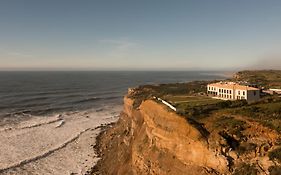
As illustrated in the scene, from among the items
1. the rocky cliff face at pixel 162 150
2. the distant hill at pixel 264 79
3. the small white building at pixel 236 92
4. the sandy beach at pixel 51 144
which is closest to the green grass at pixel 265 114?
the rocky cliff face at pixel 162 150

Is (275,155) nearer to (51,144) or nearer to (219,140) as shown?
(219,140)

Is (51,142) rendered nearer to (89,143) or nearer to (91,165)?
(89,143)

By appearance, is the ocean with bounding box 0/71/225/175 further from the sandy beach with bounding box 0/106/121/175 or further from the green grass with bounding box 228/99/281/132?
the green grass with bounding box 228/99/281/132

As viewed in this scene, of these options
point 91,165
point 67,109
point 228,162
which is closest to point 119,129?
point 91,165

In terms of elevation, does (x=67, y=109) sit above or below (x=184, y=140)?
below

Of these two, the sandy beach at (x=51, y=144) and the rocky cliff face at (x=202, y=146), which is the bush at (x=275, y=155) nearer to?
the rocky cliff face at (x=202, y=146)

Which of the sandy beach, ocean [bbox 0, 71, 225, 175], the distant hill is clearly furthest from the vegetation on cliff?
the distant hill
